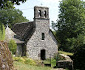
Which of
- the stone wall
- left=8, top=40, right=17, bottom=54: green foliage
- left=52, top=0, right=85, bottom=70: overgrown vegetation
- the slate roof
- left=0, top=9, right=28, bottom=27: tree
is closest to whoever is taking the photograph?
left=8, top=40, right=17, bottom=54: green foliage

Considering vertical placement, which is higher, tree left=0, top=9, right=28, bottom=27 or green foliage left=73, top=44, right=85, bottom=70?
tree left=0, top=9, right=28, bottom=27

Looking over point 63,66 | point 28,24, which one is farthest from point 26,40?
point 63,66

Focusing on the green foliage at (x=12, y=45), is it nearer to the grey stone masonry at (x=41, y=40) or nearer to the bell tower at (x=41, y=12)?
the grey stone masonry at (x=41, y=40)

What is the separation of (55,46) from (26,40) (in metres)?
5.58

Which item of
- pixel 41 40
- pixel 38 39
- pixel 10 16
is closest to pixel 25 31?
pixel 38 39

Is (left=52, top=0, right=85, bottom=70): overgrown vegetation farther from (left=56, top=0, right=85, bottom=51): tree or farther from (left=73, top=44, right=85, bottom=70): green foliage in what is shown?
(left=73, top=44, right=85, bottom=70): green foliage

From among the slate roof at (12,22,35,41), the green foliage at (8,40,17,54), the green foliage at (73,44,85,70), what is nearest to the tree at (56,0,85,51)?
the slate roof at (12,22,35,41)

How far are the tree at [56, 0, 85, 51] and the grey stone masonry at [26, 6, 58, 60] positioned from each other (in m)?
8.88

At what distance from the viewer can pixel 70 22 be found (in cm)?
3812

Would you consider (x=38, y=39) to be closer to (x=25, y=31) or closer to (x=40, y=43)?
(x=40, y=43)

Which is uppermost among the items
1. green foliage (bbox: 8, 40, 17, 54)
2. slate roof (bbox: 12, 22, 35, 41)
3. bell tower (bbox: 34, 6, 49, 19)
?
bell tower (bbox: 34, 6, 49, 19)

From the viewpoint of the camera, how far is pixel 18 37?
29.4 m

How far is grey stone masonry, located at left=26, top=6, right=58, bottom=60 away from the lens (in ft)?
88.7

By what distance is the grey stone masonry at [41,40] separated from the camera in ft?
88.7
